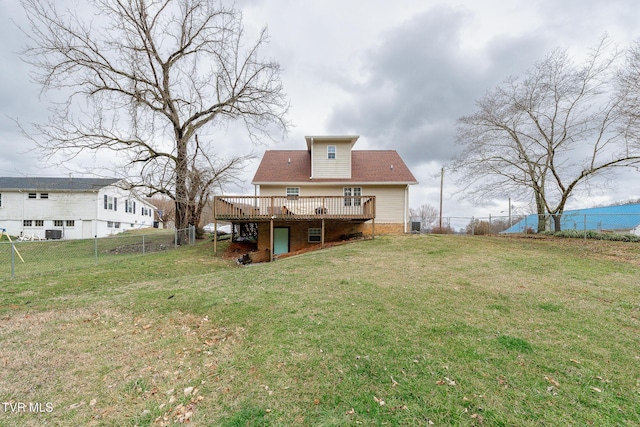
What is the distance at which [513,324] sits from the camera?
14.5ft

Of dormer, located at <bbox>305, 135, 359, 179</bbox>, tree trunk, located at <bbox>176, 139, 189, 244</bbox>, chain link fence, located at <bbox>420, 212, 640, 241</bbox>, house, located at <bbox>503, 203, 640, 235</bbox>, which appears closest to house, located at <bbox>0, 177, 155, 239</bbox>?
tree trunk, located at <bbox>176, 139, 189, 244</bbox>

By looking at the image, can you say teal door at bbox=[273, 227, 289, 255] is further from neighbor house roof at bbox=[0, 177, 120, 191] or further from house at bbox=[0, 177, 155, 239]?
neighbor house roof at bbox=[0, 177, 120, 191]

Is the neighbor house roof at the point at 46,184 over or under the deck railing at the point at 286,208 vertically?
over

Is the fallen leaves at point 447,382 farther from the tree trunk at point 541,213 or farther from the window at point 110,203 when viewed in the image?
the window at point 110,203

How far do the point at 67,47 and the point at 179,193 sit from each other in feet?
27.5

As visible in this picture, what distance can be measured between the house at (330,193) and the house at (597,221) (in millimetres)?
9246

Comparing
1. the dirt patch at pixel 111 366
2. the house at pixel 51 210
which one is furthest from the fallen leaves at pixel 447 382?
the house at pixel 51 210

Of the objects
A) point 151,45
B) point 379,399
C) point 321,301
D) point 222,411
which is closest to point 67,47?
point 151,45

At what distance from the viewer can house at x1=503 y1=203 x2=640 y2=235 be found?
1572 centimetres

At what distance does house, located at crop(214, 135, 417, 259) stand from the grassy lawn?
23.7 ft

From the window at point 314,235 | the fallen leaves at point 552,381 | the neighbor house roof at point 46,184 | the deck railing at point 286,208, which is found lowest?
the fallen leaves at point 552,381

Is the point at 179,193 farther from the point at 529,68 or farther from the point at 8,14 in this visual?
the point at 529,68

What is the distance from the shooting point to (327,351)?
3.62 meters

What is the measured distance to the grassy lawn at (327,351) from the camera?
8.64 feet
